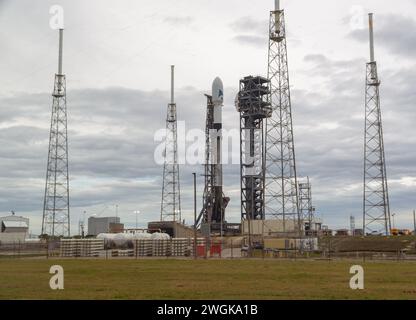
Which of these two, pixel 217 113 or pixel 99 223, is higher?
pixel 217 113

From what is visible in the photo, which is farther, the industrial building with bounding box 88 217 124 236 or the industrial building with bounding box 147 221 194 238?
the industrial building with bounding box 88 217 124 236

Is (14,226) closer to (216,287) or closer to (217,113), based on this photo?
(217,113)

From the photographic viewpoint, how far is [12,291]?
25.7 meters

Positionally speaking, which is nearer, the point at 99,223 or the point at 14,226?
the point at 14,226

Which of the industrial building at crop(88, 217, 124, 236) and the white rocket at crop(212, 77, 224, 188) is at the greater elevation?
the white rocket at crop(212, 77, 224, 188)

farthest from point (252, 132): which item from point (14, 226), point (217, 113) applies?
point (14, 226)

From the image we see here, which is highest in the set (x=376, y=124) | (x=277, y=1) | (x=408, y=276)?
(x=277, y=1)

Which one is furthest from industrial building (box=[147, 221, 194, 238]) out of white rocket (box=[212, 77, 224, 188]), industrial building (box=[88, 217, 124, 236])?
industrial building (box=[88, 217, 124, 236])

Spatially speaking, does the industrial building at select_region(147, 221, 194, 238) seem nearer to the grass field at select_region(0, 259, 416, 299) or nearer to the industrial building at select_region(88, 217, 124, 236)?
the industrial building at select_region(88, 217, 124, 236)

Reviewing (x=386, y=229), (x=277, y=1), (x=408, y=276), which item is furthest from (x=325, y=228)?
(x=408, y=276)

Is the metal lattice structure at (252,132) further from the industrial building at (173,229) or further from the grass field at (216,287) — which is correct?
the grass field at (216,287)
